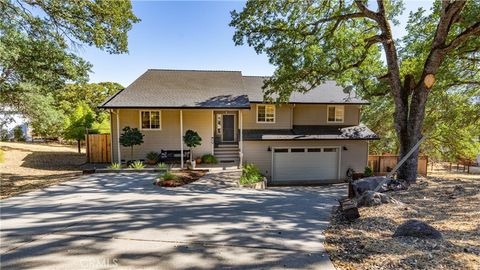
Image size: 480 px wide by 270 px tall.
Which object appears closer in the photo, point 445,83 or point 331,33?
point 331,33

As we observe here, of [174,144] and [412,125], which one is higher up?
[412,125]

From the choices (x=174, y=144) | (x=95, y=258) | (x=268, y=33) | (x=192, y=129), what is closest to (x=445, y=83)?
(x=268, y=33)

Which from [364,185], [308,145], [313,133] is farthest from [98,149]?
[364,185]

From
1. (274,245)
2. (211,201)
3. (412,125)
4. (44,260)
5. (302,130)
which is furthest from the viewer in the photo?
(302,130)

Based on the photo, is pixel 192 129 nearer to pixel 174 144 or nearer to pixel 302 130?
pixel 174 144

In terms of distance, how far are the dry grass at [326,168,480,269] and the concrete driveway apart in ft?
1.15

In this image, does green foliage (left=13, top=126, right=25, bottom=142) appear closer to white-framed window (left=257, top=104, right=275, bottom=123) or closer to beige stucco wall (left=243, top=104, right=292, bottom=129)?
beige stucco wall (left=243, top=104, right=292, bottom=129)

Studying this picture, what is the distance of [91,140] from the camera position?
1366cm

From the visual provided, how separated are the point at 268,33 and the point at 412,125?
6495 mm

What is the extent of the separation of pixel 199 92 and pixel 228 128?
272cm

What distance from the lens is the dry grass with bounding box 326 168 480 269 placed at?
3.12 meters

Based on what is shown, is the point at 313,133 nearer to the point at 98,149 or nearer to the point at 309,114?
the point at 309,114

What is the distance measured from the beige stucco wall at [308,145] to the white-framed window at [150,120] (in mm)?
4907

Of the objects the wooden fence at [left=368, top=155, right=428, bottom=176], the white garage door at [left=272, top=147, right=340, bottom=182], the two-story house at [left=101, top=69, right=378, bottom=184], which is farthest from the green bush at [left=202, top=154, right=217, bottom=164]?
the wooden fence at [left=368, top=155, right=428, bottom=176]
